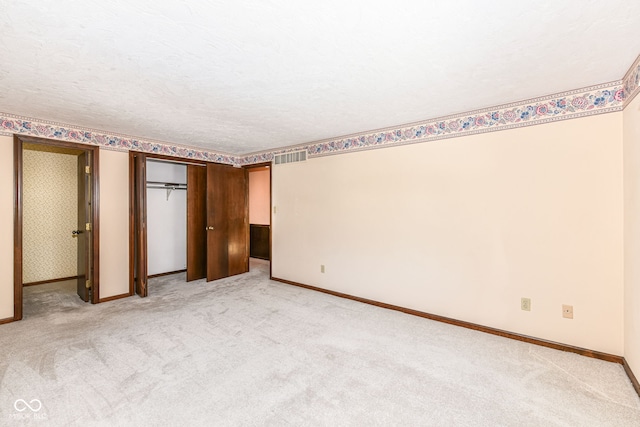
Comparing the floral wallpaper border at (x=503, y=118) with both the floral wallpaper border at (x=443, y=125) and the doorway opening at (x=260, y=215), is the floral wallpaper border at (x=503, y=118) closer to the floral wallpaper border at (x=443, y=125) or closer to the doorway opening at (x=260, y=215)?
the floral wallpaper border at (x=443, y=125)

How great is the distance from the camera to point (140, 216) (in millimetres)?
4094

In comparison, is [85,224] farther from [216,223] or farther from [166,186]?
[216,223]

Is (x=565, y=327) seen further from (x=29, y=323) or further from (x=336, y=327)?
(x=29, y=323)

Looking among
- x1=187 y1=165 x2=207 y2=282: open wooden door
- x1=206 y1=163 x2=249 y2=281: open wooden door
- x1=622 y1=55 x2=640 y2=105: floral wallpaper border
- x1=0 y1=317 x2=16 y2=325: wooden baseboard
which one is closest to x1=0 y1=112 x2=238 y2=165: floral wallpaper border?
x1=187 y1=165 x2=207 y2=282: open wooden door

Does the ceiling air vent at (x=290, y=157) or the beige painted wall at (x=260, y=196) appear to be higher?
the ceiling air vent at (x=290, y=157)

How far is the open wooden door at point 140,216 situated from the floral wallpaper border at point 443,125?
1.14ft

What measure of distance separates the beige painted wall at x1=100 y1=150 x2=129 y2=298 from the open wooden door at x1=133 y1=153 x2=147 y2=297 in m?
0.13

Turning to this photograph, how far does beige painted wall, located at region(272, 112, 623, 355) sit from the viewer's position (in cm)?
246

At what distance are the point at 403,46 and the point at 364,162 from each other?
6.98 feet

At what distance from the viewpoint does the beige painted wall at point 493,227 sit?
2455mm

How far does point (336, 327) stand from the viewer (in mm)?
3092

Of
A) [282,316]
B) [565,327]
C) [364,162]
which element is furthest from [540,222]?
[282,316]

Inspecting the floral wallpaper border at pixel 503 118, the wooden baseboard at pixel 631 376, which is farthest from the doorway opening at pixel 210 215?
the wooden baseboard at pixel 631 376

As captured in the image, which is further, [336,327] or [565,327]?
[336,327]
